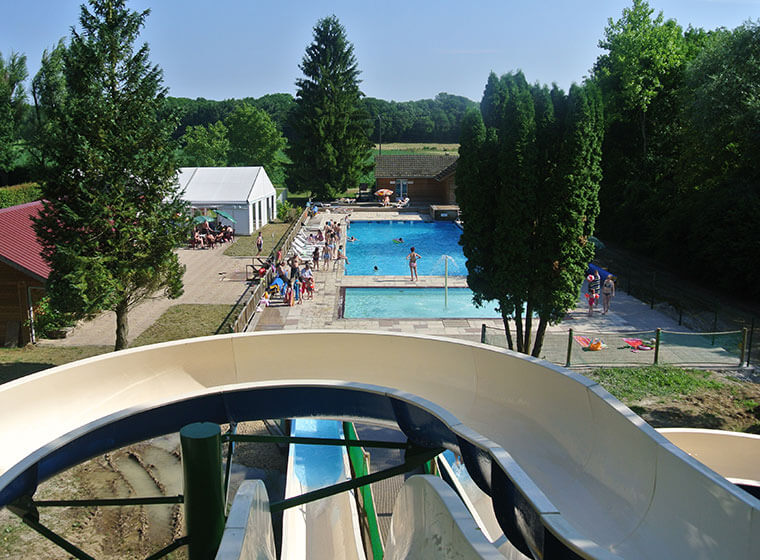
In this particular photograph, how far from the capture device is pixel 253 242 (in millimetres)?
31609

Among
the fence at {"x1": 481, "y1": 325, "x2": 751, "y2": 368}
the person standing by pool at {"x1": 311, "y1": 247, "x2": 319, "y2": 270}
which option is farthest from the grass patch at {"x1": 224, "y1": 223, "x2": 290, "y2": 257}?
the fence at {"x1": 481, "y1": 325, "x2": 751, "y2": 368}

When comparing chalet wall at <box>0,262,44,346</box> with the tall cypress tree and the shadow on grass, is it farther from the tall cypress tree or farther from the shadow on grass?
the tall cypress tree

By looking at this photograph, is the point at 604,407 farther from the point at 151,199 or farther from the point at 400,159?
the point at 400,159

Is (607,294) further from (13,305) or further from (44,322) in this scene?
(13,305)

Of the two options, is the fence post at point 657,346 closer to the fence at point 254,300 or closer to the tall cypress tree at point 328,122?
the fence at point 254,300

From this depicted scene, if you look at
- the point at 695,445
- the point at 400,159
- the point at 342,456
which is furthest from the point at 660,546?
the point at 400,159

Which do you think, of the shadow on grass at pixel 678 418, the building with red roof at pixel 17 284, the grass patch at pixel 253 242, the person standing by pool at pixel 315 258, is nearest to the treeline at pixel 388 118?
the grass patch at pixel 253 242

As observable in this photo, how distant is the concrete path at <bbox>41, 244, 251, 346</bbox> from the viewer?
56.6ft

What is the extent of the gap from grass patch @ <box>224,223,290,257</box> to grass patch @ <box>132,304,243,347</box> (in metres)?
8.92

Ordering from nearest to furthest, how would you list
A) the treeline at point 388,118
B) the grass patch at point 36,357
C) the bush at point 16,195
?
the grass patch at point 36,357, the bush at point 16,195, the treeline at point 388,118

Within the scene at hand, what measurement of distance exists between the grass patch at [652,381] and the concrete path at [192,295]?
1146 centimetres

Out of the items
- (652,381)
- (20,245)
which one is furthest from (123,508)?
(652,381)

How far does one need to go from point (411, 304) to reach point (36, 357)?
446 inches

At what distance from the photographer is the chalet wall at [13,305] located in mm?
15984
